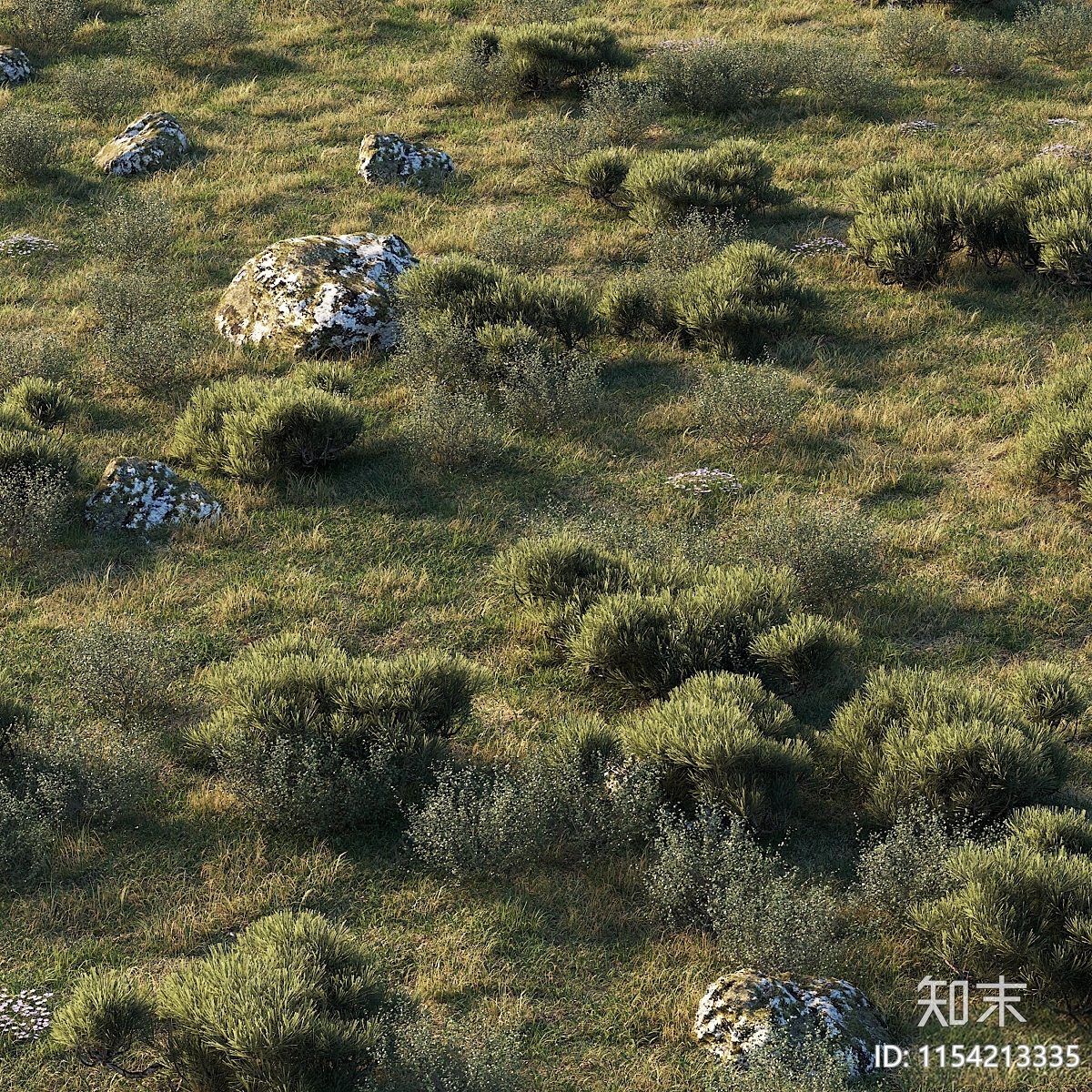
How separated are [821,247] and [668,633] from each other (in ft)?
22.6

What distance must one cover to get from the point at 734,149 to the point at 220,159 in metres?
6.52

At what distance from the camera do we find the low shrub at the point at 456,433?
916cm

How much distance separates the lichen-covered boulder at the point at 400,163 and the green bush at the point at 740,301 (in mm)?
4482

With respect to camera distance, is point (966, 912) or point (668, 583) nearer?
point (966, 912)

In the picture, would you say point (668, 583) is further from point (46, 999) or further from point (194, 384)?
point (194, 384)

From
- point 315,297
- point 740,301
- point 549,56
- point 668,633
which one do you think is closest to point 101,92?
point 549,56

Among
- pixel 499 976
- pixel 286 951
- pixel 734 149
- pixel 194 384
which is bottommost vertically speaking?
pixel 499 976

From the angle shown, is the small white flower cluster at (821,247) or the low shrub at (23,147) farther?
the low shrub at (23,147)

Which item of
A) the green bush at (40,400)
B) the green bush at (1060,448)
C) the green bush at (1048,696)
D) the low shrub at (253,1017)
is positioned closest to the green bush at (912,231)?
the green bush at (1060,448)

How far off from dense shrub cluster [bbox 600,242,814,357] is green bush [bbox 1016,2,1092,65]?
8.10m

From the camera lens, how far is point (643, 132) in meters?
15.1

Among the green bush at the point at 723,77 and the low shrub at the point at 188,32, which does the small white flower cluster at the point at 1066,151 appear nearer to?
the green bush at the point at 723,77

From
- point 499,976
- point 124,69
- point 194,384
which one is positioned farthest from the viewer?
point 124,69

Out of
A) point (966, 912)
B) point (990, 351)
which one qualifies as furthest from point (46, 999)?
point (990, 351)
